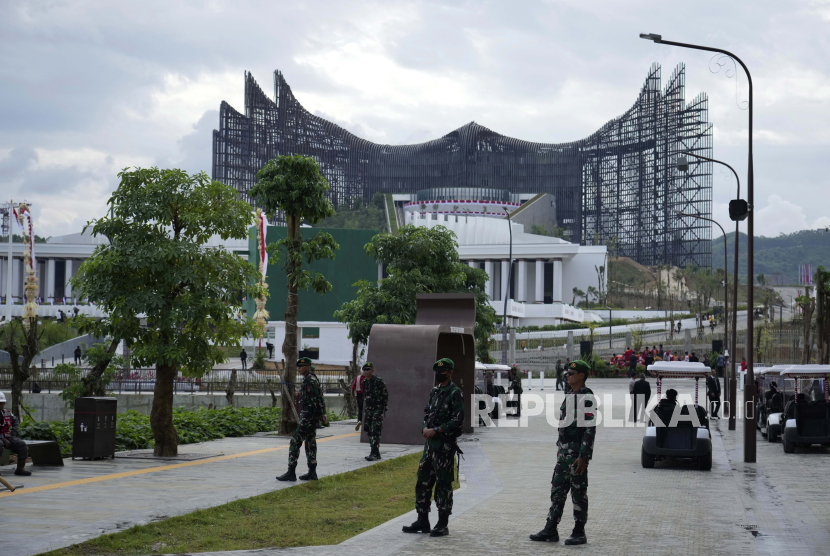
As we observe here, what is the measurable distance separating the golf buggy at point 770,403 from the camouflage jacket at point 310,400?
12.5 meters

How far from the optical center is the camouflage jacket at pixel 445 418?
8.61 m

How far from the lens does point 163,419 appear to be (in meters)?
14.9

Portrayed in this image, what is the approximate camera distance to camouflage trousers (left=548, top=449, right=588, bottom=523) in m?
8.29

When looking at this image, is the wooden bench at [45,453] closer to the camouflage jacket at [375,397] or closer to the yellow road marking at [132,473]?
the yellow road marking at [132,473]

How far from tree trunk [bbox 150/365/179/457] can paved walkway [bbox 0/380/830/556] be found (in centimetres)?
82

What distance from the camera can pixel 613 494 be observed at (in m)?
12.0

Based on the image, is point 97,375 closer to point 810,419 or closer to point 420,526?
point 420,526

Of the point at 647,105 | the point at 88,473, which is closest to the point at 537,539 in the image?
the point at 88,473

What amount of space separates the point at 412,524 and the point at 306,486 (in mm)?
3350

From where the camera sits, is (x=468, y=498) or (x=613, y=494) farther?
(x=613, y=494)

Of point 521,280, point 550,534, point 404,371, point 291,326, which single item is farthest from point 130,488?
point 521,280

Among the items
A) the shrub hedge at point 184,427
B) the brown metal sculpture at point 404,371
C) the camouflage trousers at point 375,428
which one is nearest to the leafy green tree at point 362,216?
the shrub hedge at point 184,427

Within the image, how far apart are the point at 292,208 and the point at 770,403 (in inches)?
484

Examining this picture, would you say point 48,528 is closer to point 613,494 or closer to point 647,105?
point 613,494
